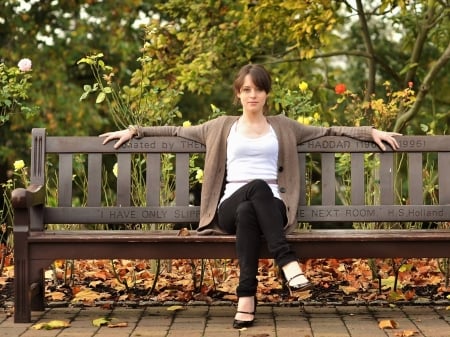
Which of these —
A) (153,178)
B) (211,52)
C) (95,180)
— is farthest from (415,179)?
(211,52)

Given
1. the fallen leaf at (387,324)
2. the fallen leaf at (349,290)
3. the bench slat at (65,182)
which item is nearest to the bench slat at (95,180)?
the bench slat at (65,182)

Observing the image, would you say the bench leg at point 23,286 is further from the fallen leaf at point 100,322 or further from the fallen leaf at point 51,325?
the fallen leaf at point 100,322

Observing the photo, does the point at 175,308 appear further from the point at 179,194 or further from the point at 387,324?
the point at 387,324

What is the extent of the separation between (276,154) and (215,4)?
6159 millimetres

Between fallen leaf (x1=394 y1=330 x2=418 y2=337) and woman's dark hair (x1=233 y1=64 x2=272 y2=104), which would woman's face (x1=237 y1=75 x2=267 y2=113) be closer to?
woman's dark hair (x1=233 y1=64 x2=272 y2=104)

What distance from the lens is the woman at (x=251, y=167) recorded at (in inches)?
208

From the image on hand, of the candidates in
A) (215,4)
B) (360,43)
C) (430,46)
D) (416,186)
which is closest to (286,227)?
(416,186)

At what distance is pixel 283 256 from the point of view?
523 centimetres

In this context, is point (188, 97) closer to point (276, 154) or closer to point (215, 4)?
point (215, 4)

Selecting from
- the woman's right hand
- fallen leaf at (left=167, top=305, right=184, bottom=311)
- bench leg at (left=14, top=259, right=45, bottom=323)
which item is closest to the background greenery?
the woman's right hand

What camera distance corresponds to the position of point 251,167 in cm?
570

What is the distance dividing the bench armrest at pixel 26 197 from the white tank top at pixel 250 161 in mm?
1073

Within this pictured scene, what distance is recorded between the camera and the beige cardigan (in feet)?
18.6

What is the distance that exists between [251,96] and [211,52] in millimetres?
5858
